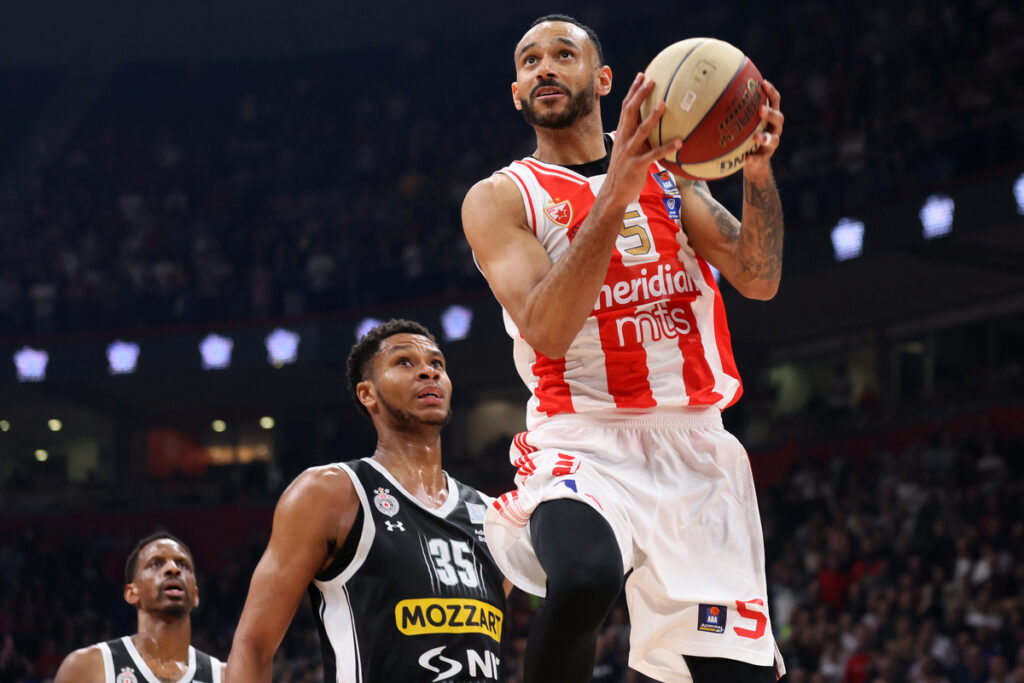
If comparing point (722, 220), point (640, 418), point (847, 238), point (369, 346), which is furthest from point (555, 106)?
point (847, 238)

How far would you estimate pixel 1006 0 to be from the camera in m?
15.9

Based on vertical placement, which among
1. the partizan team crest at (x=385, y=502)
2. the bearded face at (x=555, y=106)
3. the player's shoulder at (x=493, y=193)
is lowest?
the partizan team crest at (x=385, y=502)

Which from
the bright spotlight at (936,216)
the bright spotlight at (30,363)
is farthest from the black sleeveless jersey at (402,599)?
the bright spotlight at (30,363)

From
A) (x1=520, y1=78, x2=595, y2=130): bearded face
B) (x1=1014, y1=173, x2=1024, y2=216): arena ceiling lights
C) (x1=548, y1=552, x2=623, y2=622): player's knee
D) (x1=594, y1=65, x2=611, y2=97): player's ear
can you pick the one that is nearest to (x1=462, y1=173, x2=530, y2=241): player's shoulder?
(x1=520, y1=78, x2=595, y2=130): bearded face

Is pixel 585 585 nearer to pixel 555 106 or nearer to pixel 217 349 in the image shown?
pixel 555 106

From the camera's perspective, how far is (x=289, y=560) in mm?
4238

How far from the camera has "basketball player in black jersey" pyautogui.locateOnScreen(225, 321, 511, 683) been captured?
4.22 m

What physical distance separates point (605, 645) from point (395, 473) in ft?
30.3

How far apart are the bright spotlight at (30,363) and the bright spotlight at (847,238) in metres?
12.4

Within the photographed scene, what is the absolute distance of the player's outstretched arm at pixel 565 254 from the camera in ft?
9.89

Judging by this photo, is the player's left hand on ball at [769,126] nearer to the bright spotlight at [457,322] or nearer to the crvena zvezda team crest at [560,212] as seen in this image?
the crvena zvezda team crest at [560,212]

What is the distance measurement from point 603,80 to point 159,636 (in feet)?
13.2

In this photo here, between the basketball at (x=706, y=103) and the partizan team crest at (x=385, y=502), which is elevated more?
the basketball at (x=706, y=103)

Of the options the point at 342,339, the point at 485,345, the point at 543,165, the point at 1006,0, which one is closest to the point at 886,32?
the point at 1006,0
